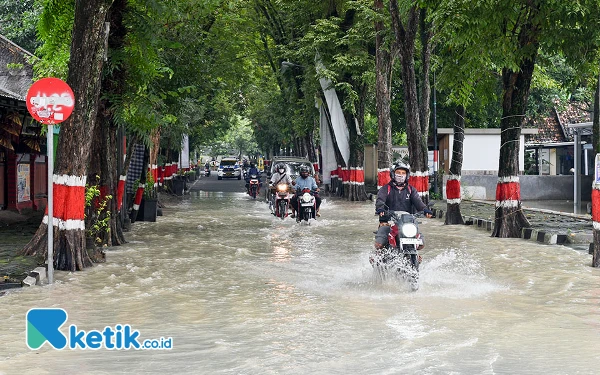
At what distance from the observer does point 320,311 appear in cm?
912

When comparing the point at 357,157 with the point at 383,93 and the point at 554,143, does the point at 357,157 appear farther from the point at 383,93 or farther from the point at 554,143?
the point at 554,143

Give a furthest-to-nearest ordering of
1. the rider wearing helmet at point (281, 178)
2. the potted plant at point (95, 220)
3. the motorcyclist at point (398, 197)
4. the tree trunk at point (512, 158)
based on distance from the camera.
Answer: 1. the rider wearing helmet at point (281, 178)
2. the tree trunk at point (512, 158)
3. the potted plant at point (95, 220)
4. the motorcyclist at point (398, 197)

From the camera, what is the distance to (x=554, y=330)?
321 inches

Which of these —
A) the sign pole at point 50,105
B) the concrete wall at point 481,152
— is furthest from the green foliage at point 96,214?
the concrete wall at point 481,152

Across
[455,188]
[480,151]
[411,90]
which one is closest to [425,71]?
[411,90]

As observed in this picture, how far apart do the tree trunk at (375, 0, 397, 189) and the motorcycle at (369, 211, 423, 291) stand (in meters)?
16.9

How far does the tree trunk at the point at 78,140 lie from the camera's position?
12.9 meters

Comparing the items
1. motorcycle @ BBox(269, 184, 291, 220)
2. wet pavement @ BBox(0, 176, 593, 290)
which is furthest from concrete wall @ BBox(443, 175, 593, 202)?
motorcycle @ BBox(269, 184, 291, 220)

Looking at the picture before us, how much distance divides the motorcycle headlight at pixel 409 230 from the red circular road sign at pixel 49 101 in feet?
17.1

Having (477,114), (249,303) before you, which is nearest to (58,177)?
(249,303)

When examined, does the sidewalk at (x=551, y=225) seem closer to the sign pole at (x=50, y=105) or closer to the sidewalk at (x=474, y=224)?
the sidewalk at (x=474, y=224)

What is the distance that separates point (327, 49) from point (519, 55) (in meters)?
18.0

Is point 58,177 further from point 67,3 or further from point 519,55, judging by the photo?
point 519,55

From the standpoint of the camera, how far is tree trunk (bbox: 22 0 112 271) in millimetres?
12859
